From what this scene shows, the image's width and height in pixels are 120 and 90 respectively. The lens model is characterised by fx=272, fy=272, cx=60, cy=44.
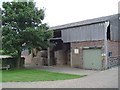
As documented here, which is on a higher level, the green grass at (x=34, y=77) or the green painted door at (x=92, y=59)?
the green painted door at (x=92, y=59)

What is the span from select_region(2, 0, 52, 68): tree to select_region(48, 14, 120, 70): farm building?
2.96 metres

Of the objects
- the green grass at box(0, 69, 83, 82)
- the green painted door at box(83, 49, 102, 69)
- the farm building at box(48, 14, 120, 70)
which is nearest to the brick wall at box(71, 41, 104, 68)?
the farm building at box(48, 14, 120, 70)

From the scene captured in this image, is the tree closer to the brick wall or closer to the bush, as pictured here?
the bush

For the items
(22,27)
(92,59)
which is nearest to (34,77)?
(92,59)

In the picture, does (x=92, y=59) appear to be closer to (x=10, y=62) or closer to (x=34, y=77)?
(x=34, y=77)

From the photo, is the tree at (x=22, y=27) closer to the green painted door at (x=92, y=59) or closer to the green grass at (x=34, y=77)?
the green painted door at (x=92, y=59)

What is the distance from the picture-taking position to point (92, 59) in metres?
27.8

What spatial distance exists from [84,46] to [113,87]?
544 inches

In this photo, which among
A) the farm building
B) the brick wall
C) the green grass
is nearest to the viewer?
the green grass

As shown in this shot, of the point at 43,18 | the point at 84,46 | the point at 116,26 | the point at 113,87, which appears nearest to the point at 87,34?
the point at 84,46

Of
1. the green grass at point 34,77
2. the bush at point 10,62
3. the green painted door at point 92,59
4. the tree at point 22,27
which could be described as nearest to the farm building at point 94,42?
the green painted door at point 92,59

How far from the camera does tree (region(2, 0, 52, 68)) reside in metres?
27.5

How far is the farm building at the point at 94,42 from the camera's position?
88.0 feet

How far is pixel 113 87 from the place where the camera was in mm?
15312
